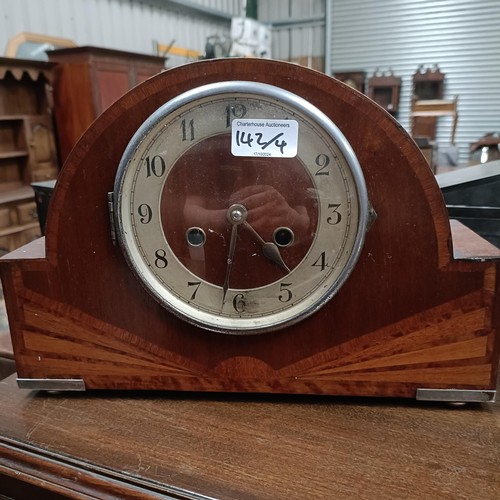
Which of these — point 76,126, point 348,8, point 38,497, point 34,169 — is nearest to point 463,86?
point 348,8

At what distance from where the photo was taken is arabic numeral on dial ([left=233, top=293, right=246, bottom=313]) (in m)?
0.61

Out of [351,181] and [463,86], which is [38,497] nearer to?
[351,181]

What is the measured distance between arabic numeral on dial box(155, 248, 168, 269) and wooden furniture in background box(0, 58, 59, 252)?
8.12 feet

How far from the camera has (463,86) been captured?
16.1 ft

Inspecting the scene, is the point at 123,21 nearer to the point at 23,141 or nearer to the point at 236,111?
the point at 23,141

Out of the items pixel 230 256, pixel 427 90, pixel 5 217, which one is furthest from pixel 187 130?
pixel 427 90

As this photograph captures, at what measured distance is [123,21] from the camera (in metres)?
3.85

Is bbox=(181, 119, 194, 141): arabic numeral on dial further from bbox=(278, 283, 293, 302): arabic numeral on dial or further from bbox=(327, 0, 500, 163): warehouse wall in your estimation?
bbox=(327, 0, 500, 163): warehouse wall

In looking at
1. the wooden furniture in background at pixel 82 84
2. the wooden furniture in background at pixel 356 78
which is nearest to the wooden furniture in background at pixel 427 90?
the wooden furniture in background at pixel 356 78

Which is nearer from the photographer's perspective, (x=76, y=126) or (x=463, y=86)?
(x=76, y=126)

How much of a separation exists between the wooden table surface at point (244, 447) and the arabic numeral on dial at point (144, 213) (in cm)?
26

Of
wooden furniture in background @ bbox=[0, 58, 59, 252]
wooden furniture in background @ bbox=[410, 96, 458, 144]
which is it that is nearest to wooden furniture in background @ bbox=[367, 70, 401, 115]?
wooden furniture in background @ bbox=[410, 96, 458, 144]

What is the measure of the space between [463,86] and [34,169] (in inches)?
167

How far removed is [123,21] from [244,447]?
4044mm
